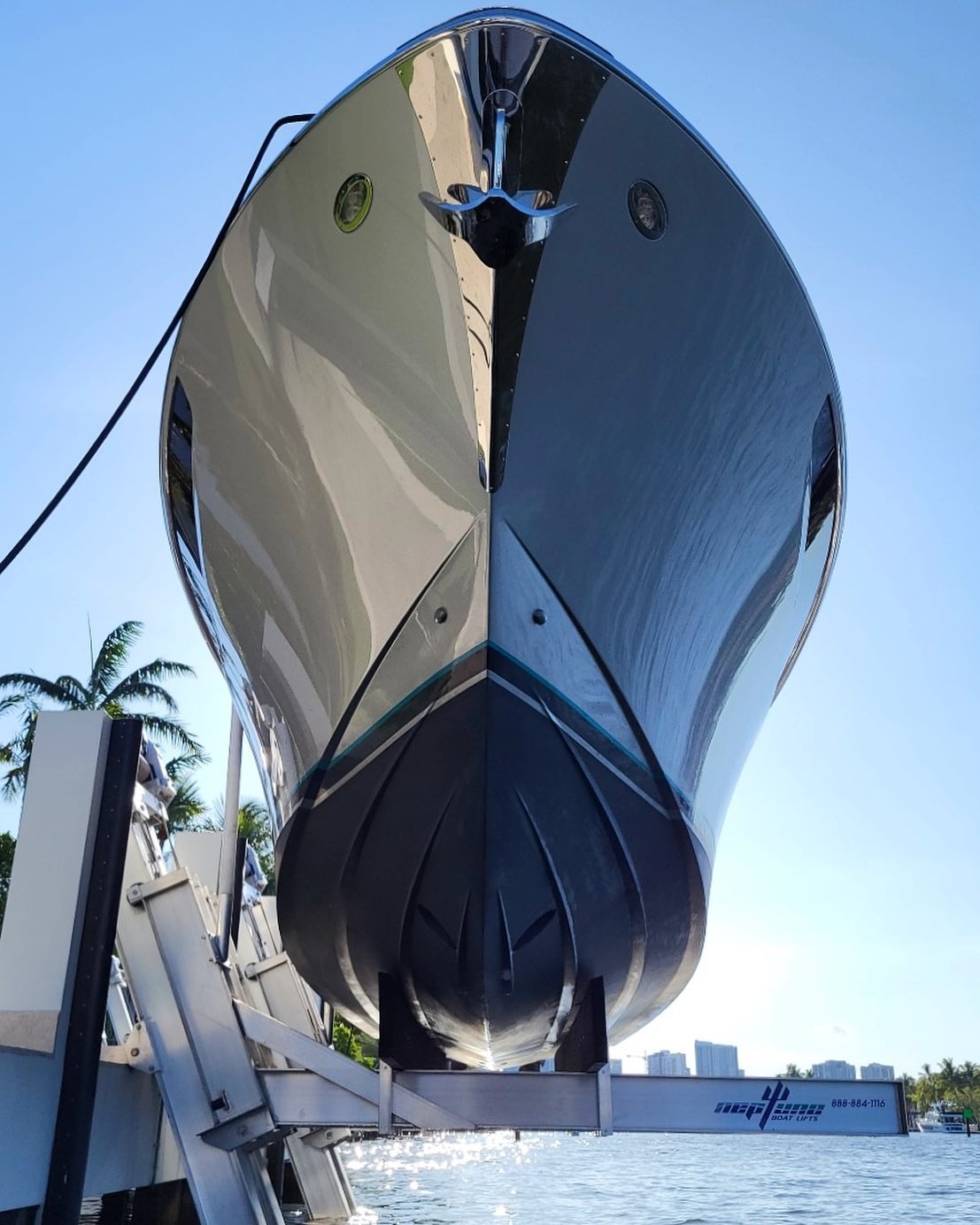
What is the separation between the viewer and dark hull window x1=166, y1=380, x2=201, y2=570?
163 inches

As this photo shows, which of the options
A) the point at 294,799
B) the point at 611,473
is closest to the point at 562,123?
the point at 611,473

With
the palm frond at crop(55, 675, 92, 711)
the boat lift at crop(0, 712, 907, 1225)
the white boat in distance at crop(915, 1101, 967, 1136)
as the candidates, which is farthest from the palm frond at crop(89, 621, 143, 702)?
the white boat in distance at crop(915, 1101, 967, 1136)

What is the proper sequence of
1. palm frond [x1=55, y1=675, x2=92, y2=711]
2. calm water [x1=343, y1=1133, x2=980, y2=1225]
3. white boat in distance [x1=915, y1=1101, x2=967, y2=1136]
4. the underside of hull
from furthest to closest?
white boat in distance [x1=915, y1=1101, x2=967, y2=1136], palm frond [x1=55, y1=675, x2=92, y2=711], calm water [x1=343, y1=1133, x2=980, y2=1225], the underside of hull

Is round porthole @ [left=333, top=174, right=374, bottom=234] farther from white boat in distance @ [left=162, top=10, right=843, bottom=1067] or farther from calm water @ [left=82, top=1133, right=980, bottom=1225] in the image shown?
calm water @ [left=82, top=1133, right=980, bottom=1225]

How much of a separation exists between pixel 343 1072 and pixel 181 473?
92.6 inches

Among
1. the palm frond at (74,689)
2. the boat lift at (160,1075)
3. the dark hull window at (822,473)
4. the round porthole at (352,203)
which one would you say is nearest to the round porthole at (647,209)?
the round porthole at (352,203)

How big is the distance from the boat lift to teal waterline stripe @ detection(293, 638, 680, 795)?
1046 millimetres

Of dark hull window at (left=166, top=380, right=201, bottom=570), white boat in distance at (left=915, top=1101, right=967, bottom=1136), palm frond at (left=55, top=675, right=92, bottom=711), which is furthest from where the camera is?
white boat in distance at (left=915, top=1101, right=967, bottom=1136)

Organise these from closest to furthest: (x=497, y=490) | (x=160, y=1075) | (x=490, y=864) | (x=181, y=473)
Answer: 1. (x=497, y=490)
2. (x=490, y=864)
3. (x=181, y=473)
4. (x=160, y=1075)

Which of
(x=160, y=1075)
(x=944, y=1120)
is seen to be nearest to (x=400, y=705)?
(x=160, y=1075)

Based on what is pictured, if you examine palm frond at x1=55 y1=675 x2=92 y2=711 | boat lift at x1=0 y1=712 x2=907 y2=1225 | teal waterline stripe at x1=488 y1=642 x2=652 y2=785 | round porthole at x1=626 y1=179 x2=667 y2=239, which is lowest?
boat lift at x1=0 y1=712 x2=907 y2=1225

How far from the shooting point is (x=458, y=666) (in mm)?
3422

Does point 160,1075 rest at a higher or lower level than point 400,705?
lower

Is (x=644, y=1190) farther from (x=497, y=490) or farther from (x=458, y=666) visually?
(x=497, y=490)
